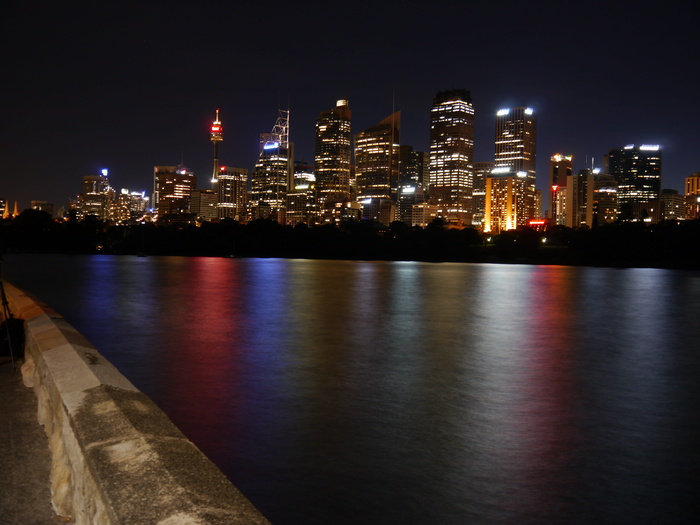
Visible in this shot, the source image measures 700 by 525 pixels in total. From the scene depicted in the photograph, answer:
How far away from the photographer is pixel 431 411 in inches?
367

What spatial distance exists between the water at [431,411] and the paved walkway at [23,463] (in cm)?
200

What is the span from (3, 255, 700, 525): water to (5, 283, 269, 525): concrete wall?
203 cm

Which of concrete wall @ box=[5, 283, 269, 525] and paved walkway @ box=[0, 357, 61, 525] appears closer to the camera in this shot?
concrete wall @ box=[5, 283, 269, 525]

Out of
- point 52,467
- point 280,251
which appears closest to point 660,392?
point 52,467

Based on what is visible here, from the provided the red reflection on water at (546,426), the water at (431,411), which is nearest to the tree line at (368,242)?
the water at (431,411)

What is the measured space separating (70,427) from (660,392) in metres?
10.7

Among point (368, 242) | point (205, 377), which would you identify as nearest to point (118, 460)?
point (205, 377)

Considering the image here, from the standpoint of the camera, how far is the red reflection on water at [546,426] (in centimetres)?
609

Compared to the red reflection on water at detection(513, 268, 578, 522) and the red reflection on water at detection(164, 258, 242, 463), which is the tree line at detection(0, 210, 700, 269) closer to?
the red reflection on water at detection(513, 268, 578, 522)

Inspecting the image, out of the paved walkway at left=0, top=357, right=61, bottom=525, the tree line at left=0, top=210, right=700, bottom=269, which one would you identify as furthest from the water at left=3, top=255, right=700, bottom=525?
the tree line at left=0, top=210, right=700, bottom=269

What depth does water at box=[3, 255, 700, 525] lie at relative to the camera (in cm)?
607

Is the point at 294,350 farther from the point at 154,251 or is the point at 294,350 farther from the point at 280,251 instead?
the point at 154,251

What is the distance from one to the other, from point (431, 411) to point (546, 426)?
67.1 inches

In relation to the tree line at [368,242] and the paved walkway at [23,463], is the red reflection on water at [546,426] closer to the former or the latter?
the paved walkway at [23,463]
